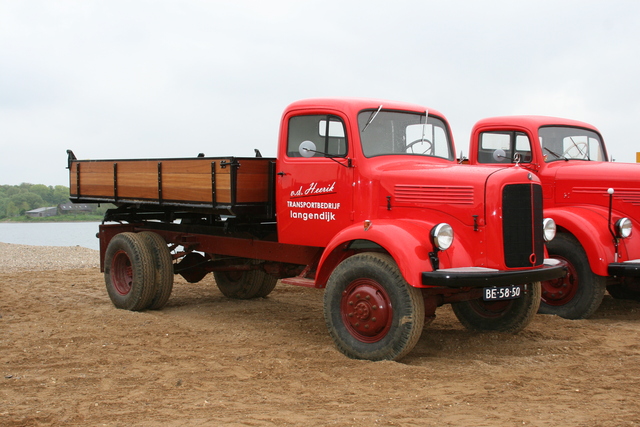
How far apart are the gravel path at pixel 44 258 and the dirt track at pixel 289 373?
5452 mm

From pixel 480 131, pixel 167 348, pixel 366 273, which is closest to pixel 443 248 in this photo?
pixel 366 273

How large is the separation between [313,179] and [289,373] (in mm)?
2059

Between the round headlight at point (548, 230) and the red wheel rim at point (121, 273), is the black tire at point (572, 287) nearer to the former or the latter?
the round headlight at point (548, 230)

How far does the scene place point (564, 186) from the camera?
851 cm

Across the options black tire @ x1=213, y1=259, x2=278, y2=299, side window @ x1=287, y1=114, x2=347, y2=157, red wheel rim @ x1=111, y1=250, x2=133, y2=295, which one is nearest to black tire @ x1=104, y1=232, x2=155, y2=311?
red wheel rim @ x1=111, y1=250, x2=133, y2=295

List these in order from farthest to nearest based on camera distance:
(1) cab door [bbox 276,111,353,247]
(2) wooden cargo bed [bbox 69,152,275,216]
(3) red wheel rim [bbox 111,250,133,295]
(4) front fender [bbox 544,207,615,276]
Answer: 1. (3) red wheel rim [bbox 111,250,133,295]
2. (4) front fender [bbox 544,207,615,276]
3. (2) wooden cargo bed [bbox 69,152,275,216]
4. (1) cab door [bbox 276,111,353,247]

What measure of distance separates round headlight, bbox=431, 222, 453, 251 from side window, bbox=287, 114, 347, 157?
4.49ft

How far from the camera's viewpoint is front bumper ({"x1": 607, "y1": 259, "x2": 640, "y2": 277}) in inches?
288

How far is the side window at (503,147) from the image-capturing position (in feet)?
29.0

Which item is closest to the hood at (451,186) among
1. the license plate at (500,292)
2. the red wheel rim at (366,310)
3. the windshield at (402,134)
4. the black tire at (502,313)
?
the windshield at (402,134)

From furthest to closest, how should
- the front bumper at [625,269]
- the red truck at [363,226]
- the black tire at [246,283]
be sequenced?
the black tire at [246,283] → the front bumper at [625,269] → the red truck at [363,226]

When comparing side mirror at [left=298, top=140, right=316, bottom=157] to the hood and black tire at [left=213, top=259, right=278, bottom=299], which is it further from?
black tire at [left=213, top=259, right=278, bottom=299]

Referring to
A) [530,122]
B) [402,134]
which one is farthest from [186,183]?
[530,122]

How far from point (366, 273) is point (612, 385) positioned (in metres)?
2.06
